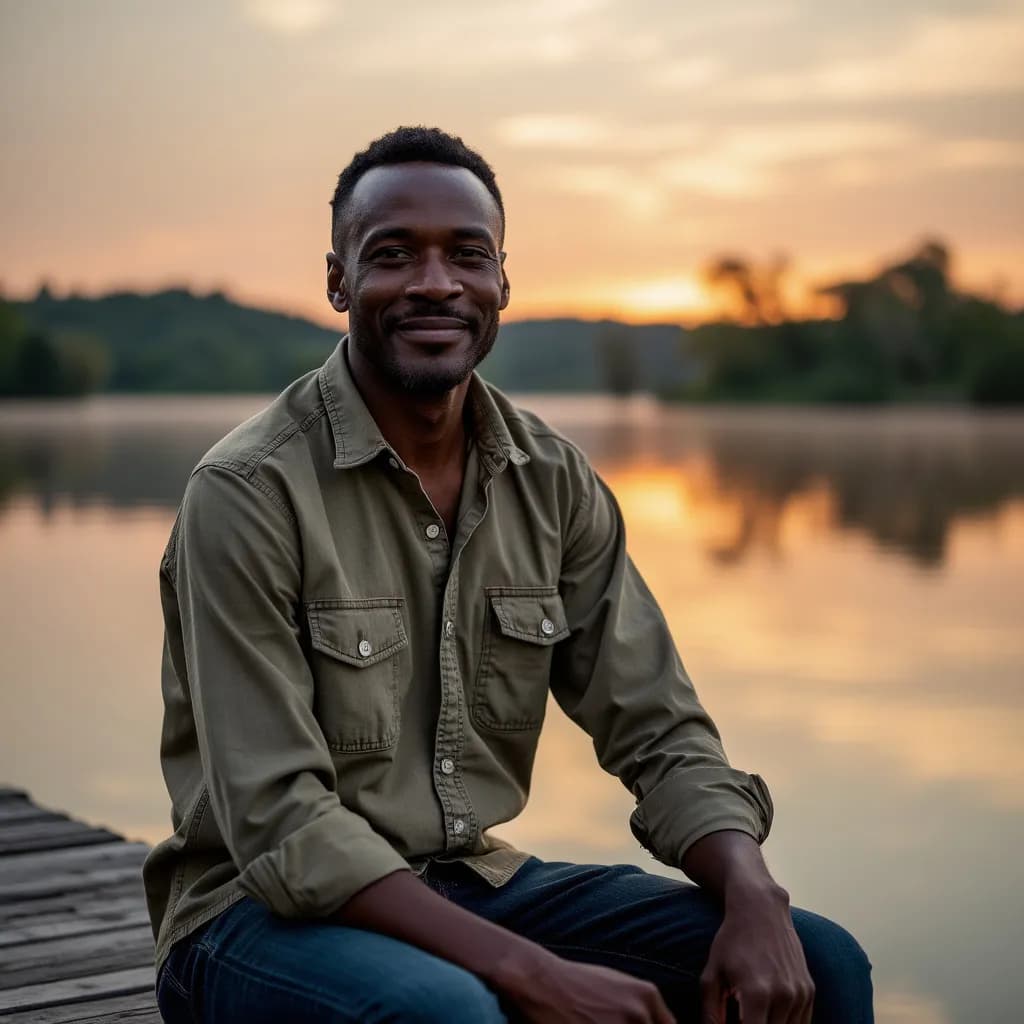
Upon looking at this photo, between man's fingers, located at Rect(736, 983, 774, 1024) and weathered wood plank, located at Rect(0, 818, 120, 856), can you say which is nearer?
man's fingers, located at Rect(736, 983, 774, 1024)

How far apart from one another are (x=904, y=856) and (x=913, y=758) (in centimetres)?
140

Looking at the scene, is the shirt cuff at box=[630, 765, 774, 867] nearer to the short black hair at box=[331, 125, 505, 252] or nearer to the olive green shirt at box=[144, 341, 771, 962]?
the olive green shirt at box=[144, 341, 771, 962]

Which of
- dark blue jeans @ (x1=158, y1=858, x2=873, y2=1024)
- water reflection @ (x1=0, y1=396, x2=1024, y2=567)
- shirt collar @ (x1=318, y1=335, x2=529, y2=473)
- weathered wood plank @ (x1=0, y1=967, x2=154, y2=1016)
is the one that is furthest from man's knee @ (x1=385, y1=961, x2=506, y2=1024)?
water reflection @ (x1=0, y1=396, x2=1024, y2=567)

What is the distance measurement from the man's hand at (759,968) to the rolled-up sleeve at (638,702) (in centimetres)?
16

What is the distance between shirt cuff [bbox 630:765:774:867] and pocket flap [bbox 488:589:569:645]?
29 centimetres

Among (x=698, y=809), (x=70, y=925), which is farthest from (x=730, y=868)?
(x=70, y=925)

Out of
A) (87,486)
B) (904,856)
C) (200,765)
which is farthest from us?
(87,486)

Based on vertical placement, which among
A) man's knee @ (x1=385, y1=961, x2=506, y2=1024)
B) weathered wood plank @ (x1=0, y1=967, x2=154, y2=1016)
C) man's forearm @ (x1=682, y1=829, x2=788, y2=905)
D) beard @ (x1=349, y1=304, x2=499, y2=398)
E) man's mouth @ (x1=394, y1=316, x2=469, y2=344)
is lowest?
weathered wood plank @ (x1=0, y1=967, x2=154, y2=1016)

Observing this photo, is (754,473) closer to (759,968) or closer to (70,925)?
(70,925)

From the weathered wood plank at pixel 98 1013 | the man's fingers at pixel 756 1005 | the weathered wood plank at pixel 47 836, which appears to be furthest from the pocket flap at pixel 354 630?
the weathered wood plank at pixel 47 836

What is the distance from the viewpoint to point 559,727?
666 centimetres

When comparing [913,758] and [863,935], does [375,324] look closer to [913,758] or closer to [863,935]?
[863,935]

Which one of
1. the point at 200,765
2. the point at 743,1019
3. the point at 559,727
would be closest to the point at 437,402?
the point at 200,765

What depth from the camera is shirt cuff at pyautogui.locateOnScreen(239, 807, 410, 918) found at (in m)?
2.00
